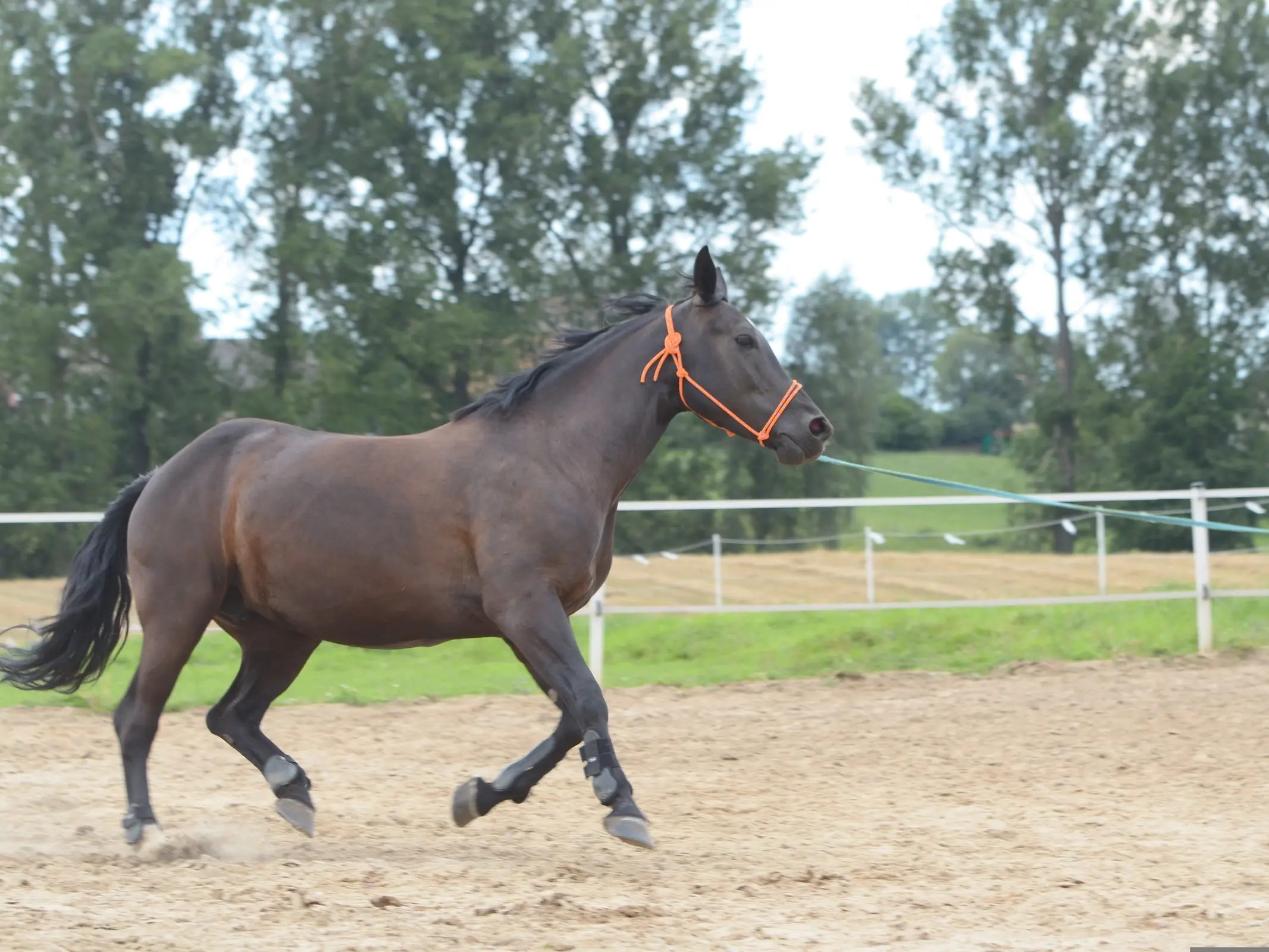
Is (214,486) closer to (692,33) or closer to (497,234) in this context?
(497,234)

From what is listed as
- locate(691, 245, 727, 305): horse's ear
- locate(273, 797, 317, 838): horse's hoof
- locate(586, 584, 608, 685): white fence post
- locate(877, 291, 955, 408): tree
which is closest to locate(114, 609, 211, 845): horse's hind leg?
locate(273, 797, 317, 838): horse's hoof

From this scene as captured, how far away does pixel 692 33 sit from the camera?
27.5 m

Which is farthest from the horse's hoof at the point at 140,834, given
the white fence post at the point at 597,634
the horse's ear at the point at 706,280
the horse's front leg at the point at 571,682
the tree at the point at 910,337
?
the tree at the point at 910,337

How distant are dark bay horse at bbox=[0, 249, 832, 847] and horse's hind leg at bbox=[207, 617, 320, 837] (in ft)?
0.30

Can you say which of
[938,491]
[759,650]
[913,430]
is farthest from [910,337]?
[759,650]

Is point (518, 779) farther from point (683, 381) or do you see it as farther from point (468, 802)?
point (683, 381)

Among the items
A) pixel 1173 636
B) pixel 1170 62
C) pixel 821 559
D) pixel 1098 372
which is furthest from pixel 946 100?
pixel 1173 636

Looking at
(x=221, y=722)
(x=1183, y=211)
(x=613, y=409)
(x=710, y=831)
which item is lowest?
(x=710, y=831)

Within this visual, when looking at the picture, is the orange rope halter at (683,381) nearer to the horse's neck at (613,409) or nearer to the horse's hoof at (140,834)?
the horse's neck at (613,409)

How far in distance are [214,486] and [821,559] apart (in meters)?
12.8

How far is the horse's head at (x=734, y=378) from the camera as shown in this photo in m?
4.84

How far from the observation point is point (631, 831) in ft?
14.7

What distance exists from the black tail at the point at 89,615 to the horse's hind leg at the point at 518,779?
1609mm

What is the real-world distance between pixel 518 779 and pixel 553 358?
1583mm
